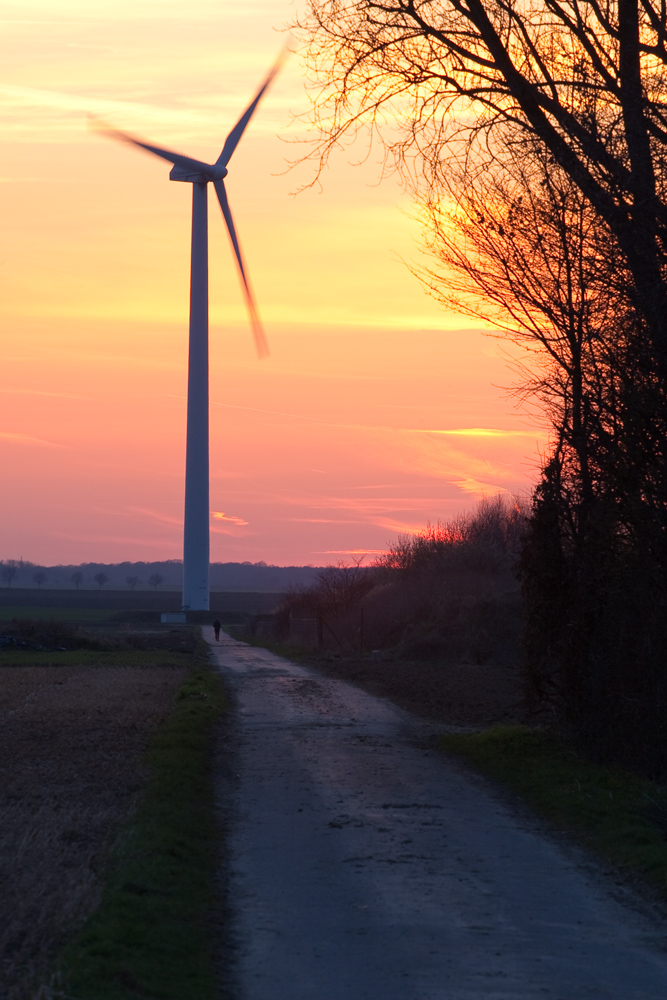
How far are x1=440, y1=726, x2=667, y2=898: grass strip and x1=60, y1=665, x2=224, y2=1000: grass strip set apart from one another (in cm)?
353

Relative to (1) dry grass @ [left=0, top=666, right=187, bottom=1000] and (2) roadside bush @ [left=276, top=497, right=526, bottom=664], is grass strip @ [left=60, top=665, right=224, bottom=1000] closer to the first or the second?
(1) dry grass @ [left=0, top=666, right=187, bottom=1000]

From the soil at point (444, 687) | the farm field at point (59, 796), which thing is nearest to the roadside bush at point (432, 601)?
the soil at point (444, 687)

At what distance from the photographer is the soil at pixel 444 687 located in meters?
22.0

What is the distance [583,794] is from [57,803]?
18.8 ft

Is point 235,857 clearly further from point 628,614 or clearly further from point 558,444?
point 558,444

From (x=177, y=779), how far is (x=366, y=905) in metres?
5.51

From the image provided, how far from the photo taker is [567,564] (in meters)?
15.5

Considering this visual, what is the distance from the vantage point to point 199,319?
1998 inches

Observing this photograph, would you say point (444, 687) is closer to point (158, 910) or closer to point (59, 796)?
point (59, 796)

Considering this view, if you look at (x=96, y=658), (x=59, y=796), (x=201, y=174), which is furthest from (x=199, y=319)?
(x=59, y=796)

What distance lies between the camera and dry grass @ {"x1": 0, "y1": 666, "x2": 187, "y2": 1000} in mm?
→ 6828

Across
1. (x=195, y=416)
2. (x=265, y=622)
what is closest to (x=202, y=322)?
(x=195, y=416)

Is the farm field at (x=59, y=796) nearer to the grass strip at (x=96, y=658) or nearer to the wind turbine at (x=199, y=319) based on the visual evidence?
the grass strip at (x=96, y=658)

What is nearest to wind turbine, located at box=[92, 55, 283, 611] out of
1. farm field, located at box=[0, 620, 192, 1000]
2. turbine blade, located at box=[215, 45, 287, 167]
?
turbine blade, located at box=[215, 45, 287, 167]
